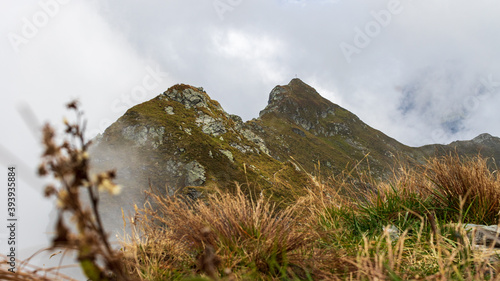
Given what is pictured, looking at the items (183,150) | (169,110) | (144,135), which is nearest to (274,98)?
(169,110)

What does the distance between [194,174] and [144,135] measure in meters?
12.6

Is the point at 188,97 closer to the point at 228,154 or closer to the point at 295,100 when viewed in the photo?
the point at 228,154

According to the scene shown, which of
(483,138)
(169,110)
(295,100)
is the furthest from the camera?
(483,138)

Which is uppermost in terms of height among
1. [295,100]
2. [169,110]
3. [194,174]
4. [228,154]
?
[295,100]

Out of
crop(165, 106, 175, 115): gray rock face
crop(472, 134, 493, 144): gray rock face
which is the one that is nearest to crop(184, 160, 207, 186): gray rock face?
crop(165, 106, 175, 115): gray rock face

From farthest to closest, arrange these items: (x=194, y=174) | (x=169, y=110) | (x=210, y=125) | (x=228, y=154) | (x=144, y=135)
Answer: (x=210, y=125) < (x=169, y=110) < (x=228, y=154) < (x=144, y=135) < (x=194, y=174)

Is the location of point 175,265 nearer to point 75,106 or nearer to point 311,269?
point 311,269

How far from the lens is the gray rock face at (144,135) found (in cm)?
4130

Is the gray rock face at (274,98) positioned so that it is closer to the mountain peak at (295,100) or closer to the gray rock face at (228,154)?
the mountain peak at (295,100)

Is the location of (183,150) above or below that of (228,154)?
below

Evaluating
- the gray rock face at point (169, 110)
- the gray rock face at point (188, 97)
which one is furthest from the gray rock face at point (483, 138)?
the gray rock face at point (169, 110)

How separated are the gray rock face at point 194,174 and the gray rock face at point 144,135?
7.97 meters

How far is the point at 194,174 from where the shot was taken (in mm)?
35906

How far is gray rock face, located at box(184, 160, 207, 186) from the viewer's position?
34.9 m
